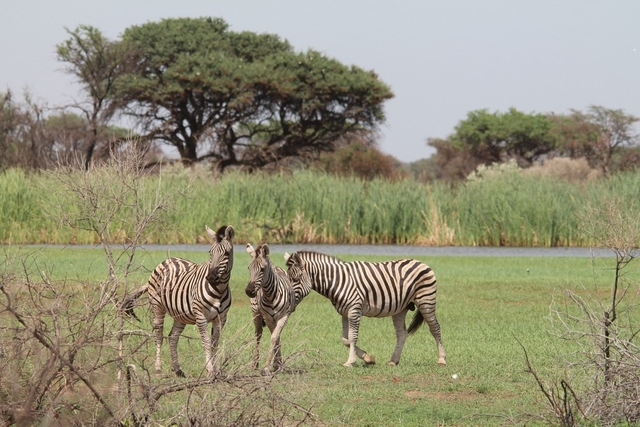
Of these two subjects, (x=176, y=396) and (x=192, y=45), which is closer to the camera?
(x=176, y=396)

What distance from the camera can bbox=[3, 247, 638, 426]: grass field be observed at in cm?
827

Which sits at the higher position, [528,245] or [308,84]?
[308,84]

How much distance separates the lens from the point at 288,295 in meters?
10.1

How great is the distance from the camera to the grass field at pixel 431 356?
827cm

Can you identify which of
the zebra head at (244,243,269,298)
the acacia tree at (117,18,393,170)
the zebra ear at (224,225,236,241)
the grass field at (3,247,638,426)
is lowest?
the grass field at (3,247,638,426)

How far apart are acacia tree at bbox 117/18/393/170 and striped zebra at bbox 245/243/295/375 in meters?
40.6

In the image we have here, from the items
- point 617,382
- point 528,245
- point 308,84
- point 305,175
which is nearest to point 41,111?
point 308,84

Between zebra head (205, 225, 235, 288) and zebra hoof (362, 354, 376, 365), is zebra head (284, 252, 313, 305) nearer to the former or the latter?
zebra hoof (362, 354, 376, 365)

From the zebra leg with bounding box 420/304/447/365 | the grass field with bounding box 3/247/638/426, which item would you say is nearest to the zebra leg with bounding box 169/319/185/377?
the grass field with bounding box 3/247/638/426

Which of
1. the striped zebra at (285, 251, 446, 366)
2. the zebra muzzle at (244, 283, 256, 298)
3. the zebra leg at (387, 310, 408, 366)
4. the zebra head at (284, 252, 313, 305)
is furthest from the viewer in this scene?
the zebra leg at (387, 310, 408, 366)

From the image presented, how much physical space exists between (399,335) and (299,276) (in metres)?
1.32

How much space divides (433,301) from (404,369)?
3.19 ft

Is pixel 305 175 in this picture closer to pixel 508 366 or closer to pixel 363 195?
pixel 363 195

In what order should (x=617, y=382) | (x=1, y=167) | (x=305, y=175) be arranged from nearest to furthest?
1. (x=617, y=382)
2. (x=305, y=175)
3. (x=1, y=167)
